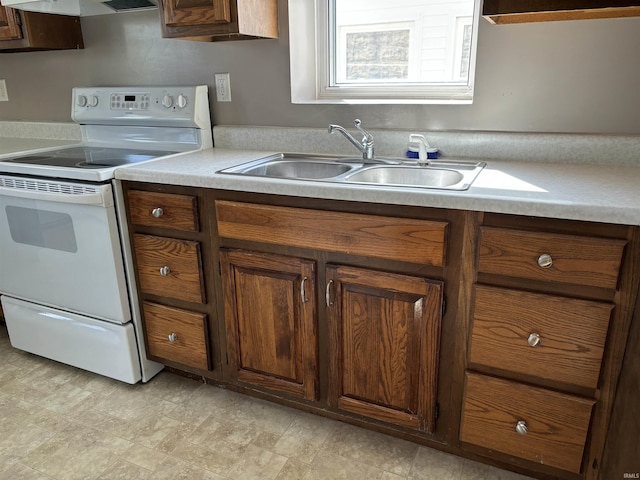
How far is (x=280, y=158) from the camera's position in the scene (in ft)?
6.21

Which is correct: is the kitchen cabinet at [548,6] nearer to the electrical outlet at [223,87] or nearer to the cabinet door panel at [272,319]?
the cabinet door panel at [272,319]

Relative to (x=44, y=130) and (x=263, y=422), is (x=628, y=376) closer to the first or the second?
(x=263, y=422)

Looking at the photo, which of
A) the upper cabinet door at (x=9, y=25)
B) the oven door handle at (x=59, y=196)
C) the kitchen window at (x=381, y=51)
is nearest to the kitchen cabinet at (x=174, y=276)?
the oven door handle at (x=59, y=196)

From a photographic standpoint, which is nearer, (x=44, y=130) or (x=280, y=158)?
(x=280, y=158)

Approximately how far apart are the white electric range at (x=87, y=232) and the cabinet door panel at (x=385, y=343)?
2.77 feet

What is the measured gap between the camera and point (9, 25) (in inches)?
85.9

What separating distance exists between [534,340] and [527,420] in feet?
0.82

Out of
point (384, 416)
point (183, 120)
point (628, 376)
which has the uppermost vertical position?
point (183, 120)

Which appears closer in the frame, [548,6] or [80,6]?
[548,6]

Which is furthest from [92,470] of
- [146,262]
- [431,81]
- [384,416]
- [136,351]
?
[431,81]

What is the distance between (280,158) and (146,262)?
0.65 metres

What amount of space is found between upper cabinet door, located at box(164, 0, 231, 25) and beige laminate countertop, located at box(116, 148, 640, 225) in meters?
0.50

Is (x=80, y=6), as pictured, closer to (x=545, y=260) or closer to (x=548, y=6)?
(x=548, y=6)

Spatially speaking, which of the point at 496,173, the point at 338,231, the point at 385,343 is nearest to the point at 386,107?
the point at 496,173
